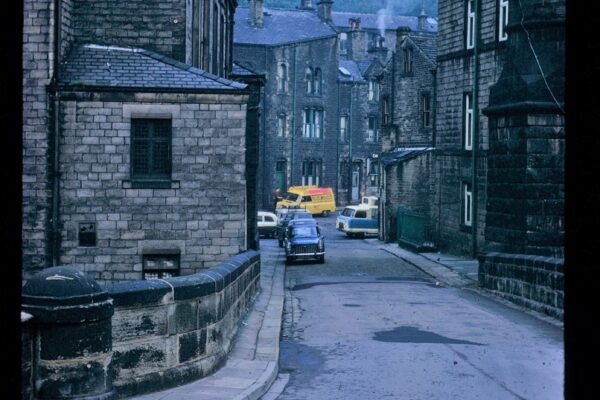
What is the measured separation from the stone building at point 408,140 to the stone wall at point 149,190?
18864 millimetres

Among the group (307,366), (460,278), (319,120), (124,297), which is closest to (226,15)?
(460,278)

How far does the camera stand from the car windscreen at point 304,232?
33062 mm

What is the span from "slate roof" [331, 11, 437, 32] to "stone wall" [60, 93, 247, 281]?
260ft

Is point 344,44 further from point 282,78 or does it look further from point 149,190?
point 149,190

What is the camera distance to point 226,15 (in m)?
34.5

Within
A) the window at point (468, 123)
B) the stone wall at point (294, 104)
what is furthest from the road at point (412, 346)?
the stone wall at point (294, 104)

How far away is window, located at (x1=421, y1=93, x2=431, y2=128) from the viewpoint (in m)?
42.2

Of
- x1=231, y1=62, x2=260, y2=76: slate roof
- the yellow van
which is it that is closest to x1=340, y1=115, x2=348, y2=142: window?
the yellow van

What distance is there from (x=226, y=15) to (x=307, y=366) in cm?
2476

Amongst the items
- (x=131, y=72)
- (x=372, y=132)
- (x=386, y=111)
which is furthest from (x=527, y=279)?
(x=372, y=132)

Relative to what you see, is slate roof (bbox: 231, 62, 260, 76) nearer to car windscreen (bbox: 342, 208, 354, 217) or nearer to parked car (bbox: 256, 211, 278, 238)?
parked car (bbox: 256, 211, 278, 238)

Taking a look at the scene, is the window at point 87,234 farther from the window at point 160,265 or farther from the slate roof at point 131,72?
the slate roof at point 131,72

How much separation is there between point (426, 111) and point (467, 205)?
1094 cm
